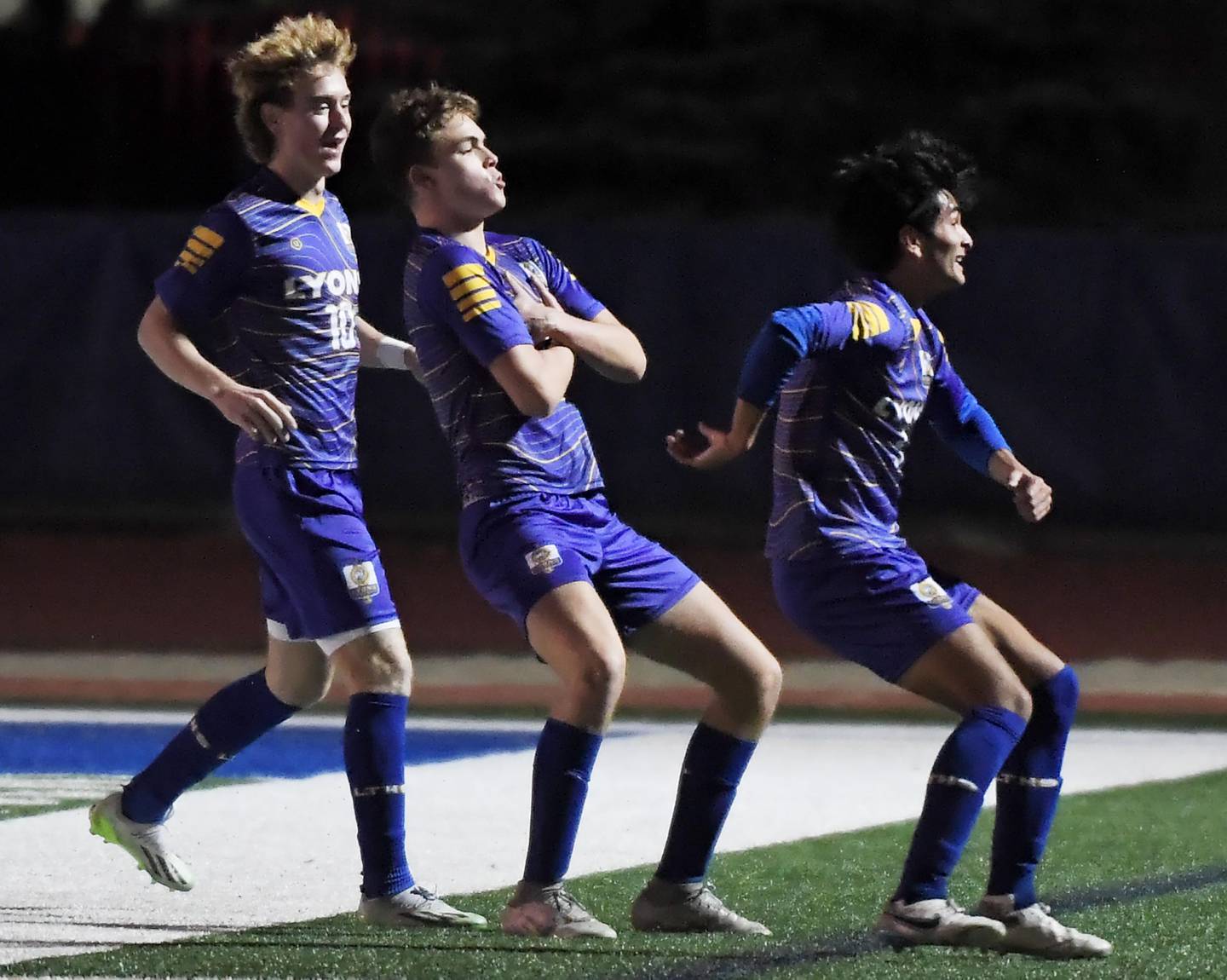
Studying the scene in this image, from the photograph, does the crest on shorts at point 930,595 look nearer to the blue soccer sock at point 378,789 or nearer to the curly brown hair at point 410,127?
the blue soccer sock at point 378,789

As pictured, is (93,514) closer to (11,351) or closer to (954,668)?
(11,351)

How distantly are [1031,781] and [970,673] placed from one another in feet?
1.10

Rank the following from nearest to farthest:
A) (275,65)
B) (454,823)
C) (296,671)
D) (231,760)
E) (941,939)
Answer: (941,939), (275,65), (296,671), (454,823), (231,760)

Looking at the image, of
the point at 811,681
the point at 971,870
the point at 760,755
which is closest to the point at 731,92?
the point at 811,681

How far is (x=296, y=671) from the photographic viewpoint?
642 cm

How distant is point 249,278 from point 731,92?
62.2ft

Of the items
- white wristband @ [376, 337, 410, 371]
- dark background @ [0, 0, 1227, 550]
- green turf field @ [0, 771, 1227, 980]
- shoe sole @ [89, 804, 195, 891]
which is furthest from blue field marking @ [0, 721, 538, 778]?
dark background @ [0, 0, 1227, 550]

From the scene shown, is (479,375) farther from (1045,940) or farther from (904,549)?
(1045,940)

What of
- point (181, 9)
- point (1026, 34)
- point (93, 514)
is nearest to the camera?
point (93, 514)

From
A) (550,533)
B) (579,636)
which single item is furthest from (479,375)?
(579,636)

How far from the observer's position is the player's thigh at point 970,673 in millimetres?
5824

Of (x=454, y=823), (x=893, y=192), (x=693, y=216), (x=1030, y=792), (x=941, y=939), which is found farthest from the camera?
(x=693, y=216)

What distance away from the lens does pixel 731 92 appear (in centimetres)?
2472

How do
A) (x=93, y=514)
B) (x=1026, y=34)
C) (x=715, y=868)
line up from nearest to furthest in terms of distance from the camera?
(x=715, y=868)
(x=93, y=514)
(x=1026, y=34)
